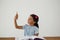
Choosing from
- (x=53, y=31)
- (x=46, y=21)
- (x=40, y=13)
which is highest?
(x=40, y=13)

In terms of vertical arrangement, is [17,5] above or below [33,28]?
above

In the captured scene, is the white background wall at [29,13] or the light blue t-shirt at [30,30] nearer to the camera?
the light blue t-shirt at [30,30]

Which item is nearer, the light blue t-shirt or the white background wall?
the light blue t-shirt

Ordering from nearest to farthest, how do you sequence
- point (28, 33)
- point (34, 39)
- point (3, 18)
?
1. point (34, 39)
2. point (28, 33)
3. point (3, 18)

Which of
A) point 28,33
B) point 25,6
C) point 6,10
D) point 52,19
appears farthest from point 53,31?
point 28,33

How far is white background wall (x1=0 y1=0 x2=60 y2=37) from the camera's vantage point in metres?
2.23

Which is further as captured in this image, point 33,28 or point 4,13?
point 4,13

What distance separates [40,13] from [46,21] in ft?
0.58

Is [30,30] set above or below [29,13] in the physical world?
below

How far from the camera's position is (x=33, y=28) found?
4.55ft

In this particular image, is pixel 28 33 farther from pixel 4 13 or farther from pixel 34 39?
pixel 4 13

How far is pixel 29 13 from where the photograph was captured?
2252 mm

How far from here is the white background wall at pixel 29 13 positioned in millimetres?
2227

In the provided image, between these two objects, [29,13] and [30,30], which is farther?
[29,13]
